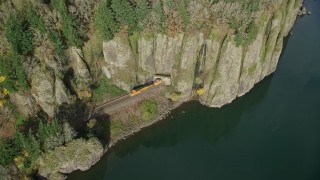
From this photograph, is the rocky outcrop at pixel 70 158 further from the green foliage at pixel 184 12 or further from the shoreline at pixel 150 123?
the green foliage at pixel 184 12

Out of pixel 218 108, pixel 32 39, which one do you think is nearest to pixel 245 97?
pixel 218 108

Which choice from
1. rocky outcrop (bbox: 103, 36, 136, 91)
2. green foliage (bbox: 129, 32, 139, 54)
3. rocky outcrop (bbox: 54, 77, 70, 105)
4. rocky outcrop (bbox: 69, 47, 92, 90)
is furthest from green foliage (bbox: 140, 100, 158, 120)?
rocky outcrop (bbox: 54, 77, 70, 105)

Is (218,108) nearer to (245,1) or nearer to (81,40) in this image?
(245,1)

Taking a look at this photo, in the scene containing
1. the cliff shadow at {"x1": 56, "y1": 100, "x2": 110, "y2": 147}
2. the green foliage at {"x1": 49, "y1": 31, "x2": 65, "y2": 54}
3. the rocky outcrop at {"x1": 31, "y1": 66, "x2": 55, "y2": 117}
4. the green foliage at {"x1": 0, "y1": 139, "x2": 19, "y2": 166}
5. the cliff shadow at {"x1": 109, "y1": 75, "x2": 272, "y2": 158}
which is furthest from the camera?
the cliff shadow at {"x1": 109, "y1": 75, "x2": 272, "y2": 158}

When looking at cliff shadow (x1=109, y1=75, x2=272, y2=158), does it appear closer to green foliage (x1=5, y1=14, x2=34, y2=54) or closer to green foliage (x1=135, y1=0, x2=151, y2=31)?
green foliage (x1=135, y1=0, x2=151, y2=31)

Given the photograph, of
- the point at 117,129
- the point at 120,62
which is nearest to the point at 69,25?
the point at 120,62

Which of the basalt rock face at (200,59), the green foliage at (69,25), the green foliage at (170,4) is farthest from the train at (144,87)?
the green foliage at (170,4)

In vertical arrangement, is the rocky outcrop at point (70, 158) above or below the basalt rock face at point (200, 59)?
below
